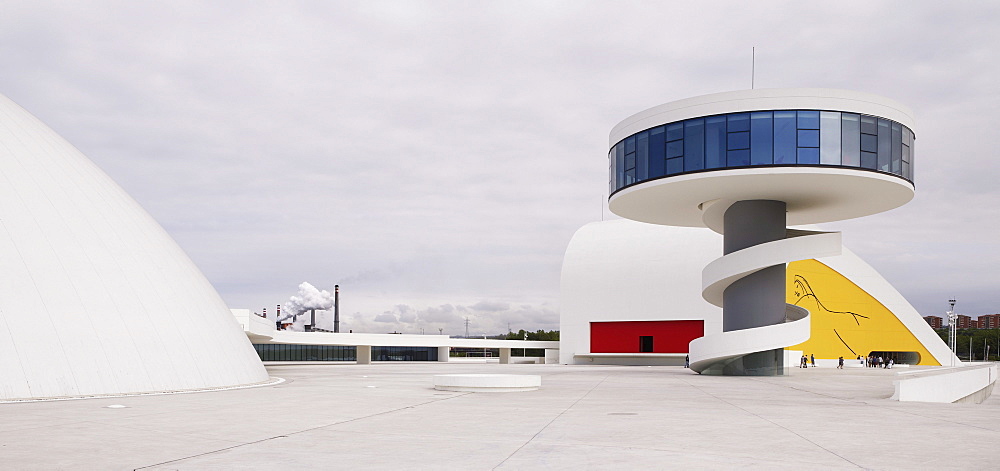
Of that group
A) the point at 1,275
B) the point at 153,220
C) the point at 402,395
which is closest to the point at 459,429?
the point at 402,395

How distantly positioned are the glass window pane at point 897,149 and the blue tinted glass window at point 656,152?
9.81 meters

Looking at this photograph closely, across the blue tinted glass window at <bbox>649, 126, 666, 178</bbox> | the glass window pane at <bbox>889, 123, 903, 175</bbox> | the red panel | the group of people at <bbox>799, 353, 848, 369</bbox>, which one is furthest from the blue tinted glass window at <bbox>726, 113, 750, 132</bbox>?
the red panel

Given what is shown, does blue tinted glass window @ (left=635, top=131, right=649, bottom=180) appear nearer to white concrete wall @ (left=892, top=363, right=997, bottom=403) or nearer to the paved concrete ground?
white concrete wall @ (left=892, top=363, right=997, bottom=403)

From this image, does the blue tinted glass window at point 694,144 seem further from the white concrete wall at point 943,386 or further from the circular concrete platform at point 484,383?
the circular concrete platform at point 484,383

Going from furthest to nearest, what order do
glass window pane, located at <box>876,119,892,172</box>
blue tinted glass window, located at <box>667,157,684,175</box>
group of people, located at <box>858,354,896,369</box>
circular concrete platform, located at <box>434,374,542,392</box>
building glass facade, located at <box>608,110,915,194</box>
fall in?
1. group of people, located at <box>858,354,896,369</box>
2. blue tinted glass window, located at <box>667,157,684,175</box>
3. glass window pane, located at <box>876,119,892,172</box>
4. building glass facade, located at <box>608,110,915,194</box>
5. circular concrete platform, located at <box>434,374,542,392</box>

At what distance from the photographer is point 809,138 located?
3416 centimetres

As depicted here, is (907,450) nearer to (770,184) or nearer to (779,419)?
(779,419)

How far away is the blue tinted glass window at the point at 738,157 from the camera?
3472 centimetres

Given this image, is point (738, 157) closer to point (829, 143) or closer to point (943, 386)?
point (829, 143)

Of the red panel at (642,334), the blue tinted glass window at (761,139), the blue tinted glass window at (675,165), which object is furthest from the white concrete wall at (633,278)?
the blue tinted glass window at (761,139)

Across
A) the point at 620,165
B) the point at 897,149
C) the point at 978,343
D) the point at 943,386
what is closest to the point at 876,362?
the point at 897,149

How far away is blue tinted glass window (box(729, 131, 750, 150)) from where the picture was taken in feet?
114

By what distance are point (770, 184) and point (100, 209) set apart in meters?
26.9

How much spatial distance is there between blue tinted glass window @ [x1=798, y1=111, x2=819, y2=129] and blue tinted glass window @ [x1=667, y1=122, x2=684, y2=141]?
16.5ft
